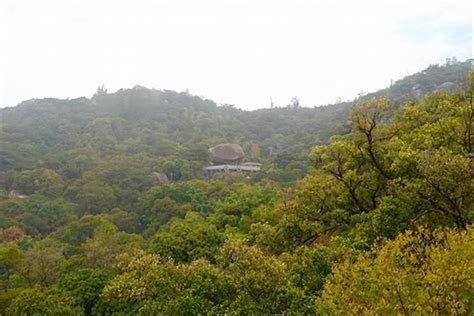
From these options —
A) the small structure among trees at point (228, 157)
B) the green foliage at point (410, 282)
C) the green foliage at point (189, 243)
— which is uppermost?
the green foliage at point (410, 282)

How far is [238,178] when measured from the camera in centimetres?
4966

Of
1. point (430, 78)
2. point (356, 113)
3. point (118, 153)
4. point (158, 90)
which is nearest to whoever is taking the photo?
point (356, 113)

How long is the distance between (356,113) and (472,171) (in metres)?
4.32

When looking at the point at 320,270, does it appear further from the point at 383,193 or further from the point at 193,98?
the point at 193,98

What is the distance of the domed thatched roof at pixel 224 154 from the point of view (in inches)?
2427

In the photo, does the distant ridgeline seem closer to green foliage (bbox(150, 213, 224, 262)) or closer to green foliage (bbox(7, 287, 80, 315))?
green foliage (bbox(150, 213, 224, 262))

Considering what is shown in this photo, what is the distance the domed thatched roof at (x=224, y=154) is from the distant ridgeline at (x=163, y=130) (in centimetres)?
283

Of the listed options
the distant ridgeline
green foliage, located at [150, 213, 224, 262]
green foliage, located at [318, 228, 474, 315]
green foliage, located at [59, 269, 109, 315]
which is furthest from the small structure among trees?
green foliage, located at [318, 228, 474, 315]

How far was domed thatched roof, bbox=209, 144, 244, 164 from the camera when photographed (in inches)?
2427

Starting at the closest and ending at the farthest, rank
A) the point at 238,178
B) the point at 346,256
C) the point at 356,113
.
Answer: the point at 346,256 → the point at 356,113 → the point at 238,178

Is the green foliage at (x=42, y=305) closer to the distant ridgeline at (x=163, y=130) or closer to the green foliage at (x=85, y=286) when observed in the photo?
the green foliage at (x=85, y=286)

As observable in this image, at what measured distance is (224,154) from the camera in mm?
61938

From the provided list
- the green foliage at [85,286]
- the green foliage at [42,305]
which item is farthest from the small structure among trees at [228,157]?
the green foliage at [42,305]

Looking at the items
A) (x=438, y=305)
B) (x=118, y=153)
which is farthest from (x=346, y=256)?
(x=118, y=153)
